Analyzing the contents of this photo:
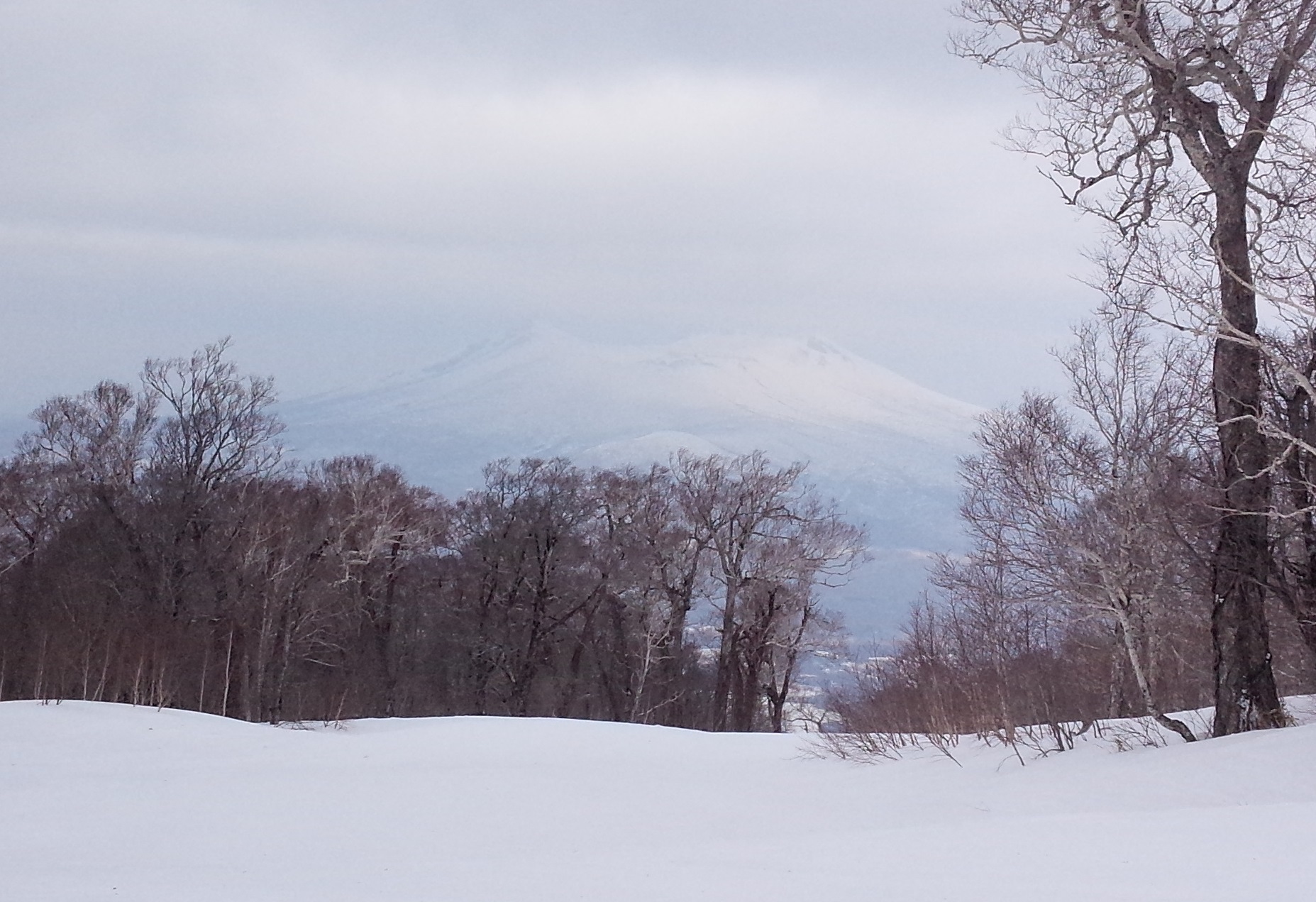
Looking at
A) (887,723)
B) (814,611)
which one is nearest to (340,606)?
(814,611)

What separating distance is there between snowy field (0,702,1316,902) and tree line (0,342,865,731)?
56.3 feet

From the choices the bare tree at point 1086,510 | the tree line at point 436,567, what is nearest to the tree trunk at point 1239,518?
the bare tree at point 1086,510

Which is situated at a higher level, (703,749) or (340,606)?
(340,606)

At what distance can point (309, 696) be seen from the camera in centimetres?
3177

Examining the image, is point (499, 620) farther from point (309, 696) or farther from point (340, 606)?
point (309, 696)

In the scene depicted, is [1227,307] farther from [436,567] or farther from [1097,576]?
[436,567]

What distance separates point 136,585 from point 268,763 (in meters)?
21.2

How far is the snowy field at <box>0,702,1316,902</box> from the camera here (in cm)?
700

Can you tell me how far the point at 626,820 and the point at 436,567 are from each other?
3062 cm

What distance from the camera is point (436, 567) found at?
136 ft

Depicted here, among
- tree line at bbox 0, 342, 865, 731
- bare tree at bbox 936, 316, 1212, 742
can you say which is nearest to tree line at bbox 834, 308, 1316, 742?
bare tree at bbox 936, 316, 1212, 742

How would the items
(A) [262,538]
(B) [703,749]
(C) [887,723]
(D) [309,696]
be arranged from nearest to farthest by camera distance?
(C) [887,723]
(B) [703,749]
(D) [309,696]
(A) [262,538]

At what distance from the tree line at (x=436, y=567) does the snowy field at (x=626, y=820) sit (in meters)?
17.2

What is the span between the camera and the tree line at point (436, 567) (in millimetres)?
34875
